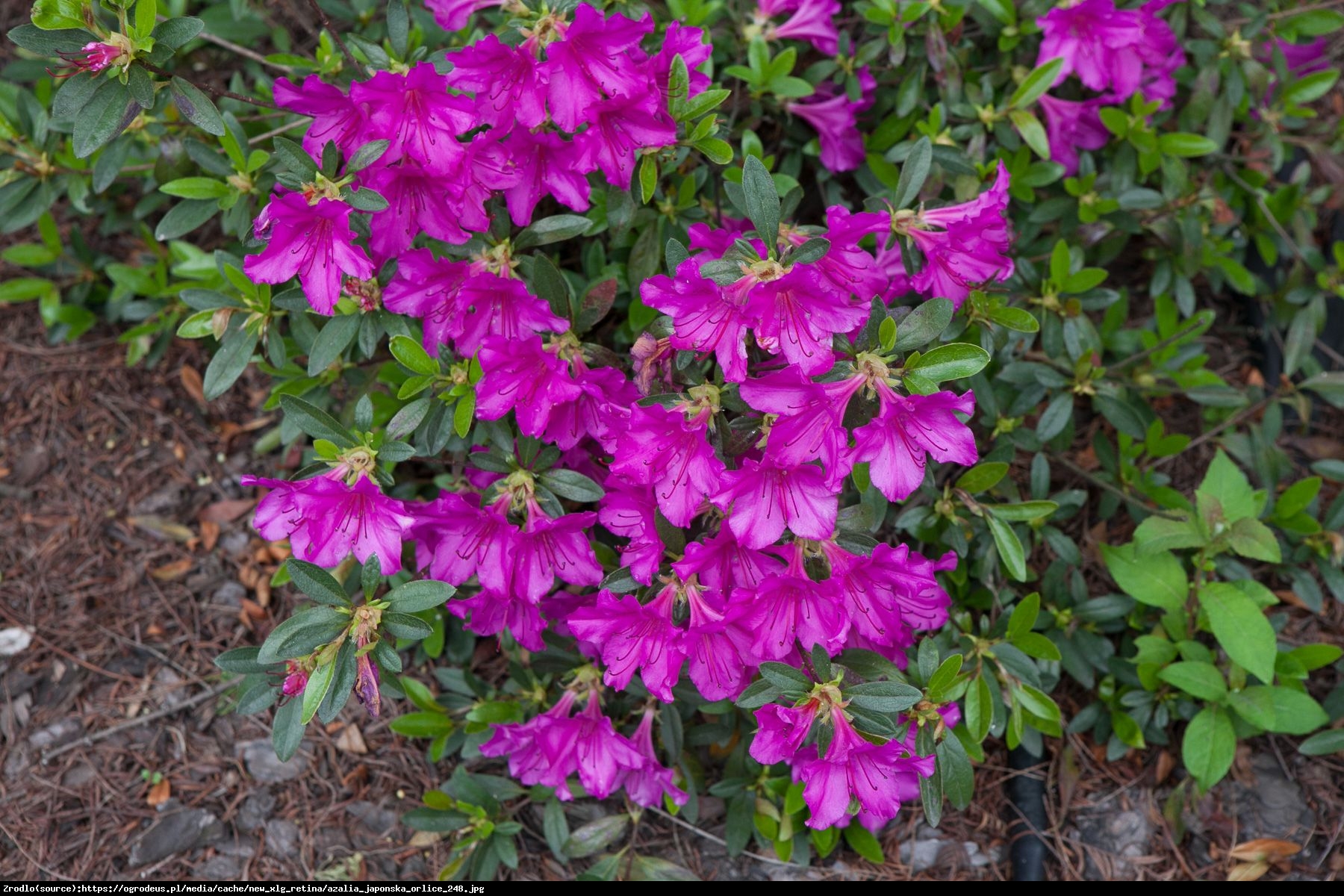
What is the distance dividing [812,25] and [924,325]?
0.92m

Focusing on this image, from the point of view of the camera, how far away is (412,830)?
232 centimetres

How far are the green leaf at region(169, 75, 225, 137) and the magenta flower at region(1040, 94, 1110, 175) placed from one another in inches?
67.0

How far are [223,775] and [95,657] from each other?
0.45 meters

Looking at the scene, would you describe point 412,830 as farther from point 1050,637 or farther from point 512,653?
point 1050,637

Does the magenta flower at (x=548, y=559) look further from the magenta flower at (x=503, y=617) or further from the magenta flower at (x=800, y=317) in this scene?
the magenta flower at (x=800, y=317)

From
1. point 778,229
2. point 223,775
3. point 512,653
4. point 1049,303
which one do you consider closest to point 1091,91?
point 1049,303

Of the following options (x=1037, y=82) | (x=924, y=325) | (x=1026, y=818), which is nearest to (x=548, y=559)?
(x=924, y=325)

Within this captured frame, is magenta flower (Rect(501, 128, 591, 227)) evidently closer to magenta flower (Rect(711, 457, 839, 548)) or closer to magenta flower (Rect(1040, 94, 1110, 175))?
magenta flower (Rect(711, 457, 839, 548))

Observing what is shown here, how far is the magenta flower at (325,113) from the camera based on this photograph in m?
1.69

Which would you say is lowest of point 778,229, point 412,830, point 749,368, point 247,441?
point 412,830

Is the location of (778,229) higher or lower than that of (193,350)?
higher

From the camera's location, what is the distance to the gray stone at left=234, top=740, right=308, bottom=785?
2344mm

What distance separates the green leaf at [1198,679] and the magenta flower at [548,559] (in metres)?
1.26

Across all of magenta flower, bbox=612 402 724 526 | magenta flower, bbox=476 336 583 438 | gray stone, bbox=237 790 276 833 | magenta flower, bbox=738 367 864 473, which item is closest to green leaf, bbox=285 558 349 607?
magenta flower, bbox=476 336 583 438
